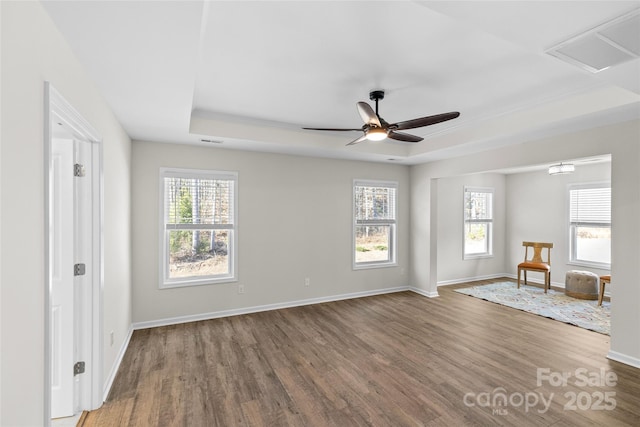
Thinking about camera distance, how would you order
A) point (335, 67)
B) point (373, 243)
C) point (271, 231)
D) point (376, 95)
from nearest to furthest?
1. point (335, 67)
2. point (376, 95)
3. point (271, 231)
4. point (373, 243)

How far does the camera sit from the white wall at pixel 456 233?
6359 mm

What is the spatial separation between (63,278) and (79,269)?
11 cm

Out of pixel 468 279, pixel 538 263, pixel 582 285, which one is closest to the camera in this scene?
pixel 582 285

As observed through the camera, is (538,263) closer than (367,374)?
No

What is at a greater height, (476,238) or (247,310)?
(476,238)

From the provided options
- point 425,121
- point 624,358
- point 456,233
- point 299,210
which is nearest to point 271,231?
point 299,210

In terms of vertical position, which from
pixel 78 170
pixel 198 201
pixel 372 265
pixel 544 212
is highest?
pixel 78 170

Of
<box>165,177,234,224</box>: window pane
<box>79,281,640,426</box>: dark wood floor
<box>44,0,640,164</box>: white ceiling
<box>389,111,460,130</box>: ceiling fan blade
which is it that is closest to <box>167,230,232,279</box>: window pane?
<box>165,177,234,224</box>: window pane

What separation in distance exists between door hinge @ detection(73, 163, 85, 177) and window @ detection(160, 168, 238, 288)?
1865mm

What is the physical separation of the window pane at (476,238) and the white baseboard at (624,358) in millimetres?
3595

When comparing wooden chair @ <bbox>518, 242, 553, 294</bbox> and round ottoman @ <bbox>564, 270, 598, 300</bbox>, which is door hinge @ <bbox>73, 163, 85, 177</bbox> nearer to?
wooden chair @ <bbox>518, 242, 553, 294</bbox>

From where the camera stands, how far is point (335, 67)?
2486mm

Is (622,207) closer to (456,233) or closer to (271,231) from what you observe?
(456,233)

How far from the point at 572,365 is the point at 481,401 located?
1.36 meters
